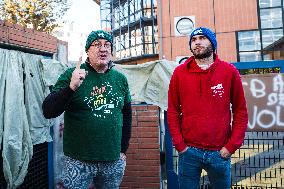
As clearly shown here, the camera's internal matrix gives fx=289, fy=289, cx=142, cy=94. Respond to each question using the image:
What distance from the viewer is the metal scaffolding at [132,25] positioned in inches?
1019

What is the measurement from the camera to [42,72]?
438 centimetres

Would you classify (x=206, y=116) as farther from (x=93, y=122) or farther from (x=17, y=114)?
(x=17, y=114)

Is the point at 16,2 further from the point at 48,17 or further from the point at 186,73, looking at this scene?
the point at 186,73

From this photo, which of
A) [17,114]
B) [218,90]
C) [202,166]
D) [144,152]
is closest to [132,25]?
[144,152]

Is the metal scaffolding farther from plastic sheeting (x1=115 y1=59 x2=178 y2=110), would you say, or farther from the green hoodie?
the green hoodie

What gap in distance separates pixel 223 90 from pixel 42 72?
9.31 feet

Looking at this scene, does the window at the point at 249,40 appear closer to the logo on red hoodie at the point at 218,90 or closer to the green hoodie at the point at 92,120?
the logo on red hoodie at the point at 218,90

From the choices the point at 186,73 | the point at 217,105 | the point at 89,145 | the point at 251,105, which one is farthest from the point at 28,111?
the point at 251,105

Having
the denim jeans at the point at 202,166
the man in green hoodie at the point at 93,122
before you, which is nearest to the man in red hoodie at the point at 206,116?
the denim jeans at the point at 202,166

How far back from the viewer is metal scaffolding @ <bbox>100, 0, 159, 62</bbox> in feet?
84.9

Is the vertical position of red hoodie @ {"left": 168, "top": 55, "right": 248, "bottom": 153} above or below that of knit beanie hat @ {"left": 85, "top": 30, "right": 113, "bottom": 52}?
below

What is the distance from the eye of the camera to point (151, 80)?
4367mm

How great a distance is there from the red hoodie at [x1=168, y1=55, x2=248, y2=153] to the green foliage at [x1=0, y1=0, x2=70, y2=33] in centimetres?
1419

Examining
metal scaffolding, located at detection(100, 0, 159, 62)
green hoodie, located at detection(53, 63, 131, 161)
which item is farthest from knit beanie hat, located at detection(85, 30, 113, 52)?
metal scaffolding, located at detection(100, 0, 159, 62)
